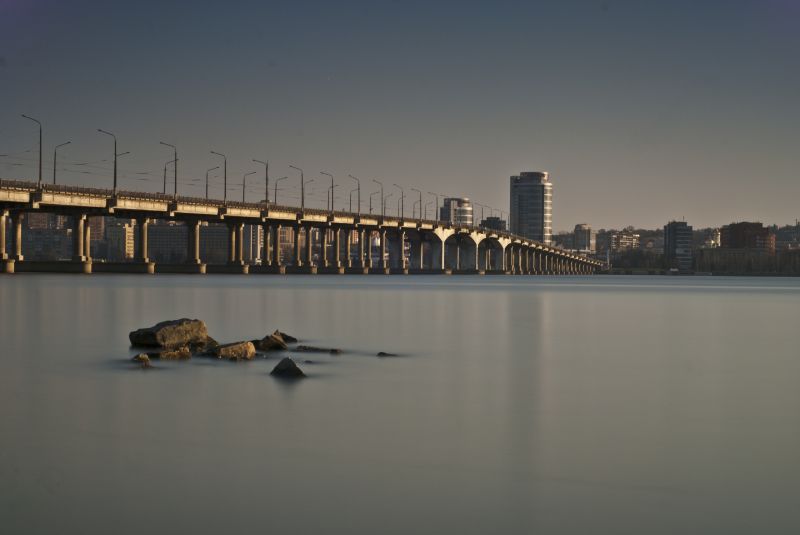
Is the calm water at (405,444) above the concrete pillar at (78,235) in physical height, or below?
below

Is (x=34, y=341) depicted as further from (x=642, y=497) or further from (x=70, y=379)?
(x=642, y=497)

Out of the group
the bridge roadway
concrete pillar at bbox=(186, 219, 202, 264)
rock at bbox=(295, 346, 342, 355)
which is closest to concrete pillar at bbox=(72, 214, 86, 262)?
the bridge roadway

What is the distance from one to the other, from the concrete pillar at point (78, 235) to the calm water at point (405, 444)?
96735 millimetres

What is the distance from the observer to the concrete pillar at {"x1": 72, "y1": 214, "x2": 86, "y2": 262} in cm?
11356

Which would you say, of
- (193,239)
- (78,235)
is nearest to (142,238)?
(193,239)

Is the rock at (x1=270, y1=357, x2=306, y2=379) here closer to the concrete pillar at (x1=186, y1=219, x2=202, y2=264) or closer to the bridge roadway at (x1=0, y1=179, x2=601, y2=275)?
the bridge roadway at (x1=0, y1=179, x2=601, y2=275)

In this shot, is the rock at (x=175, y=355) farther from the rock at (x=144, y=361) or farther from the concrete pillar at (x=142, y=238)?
the concrete pillar at (x=142, y=238)

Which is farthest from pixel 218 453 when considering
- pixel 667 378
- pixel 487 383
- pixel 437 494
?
pixel 667 378

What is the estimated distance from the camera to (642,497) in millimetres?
8008

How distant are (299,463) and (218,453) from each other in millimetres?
1009

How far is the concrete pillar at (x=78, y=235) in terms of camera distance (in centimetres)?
11356

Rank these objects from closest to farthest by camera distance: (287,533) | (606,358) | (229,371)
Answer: (287,533)
(229,371)
(606,358)

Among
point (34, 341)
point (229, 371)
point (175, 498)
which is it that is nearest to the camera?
point (175, 498)

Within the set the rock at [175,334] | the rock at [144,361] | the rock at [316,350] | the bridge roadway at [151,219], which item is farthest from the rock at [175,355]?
the bridge roadway at [151,219]
